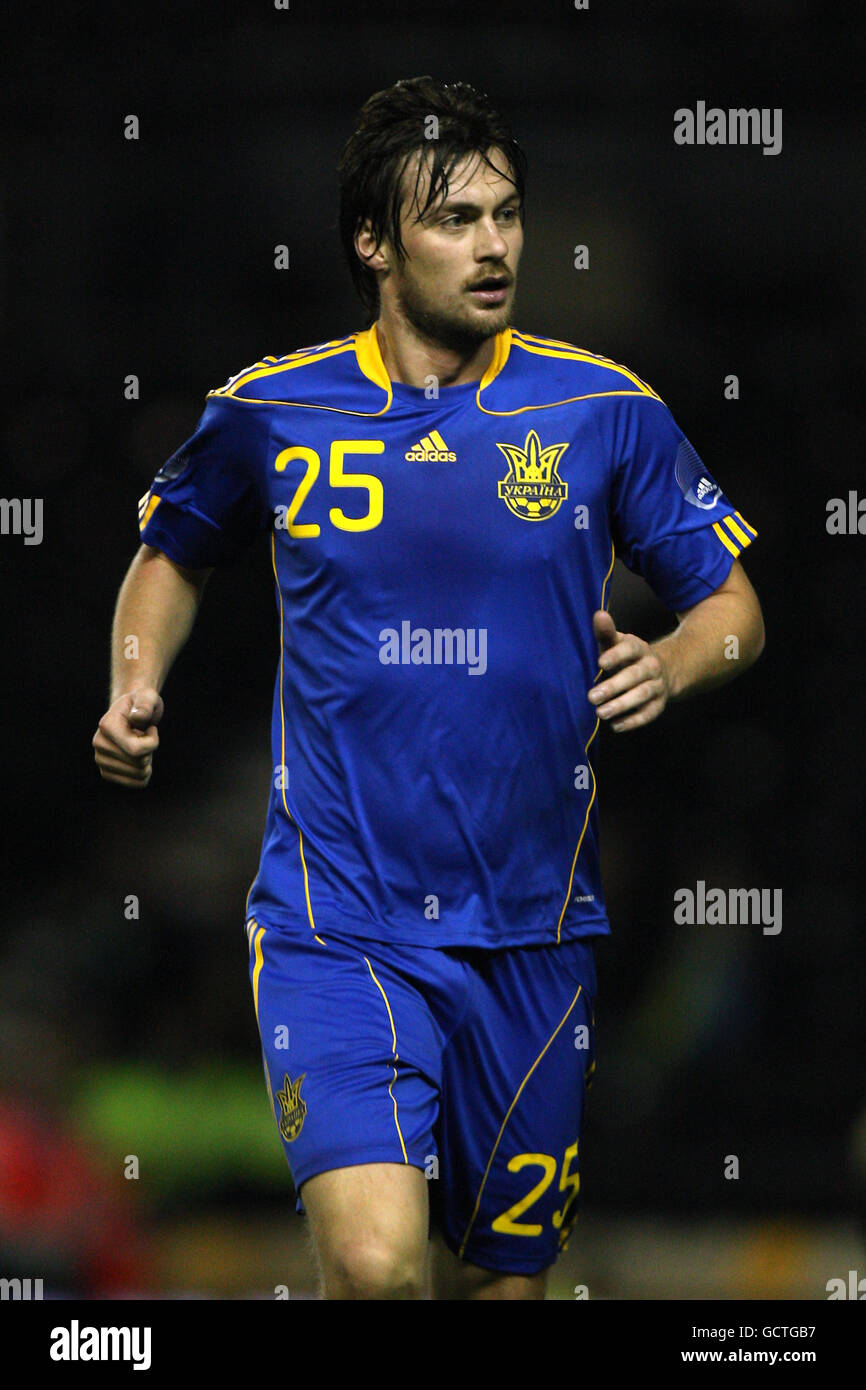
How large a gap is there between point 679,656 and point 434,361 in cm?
A: 74

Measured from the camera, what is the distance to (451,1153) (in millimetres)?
3688

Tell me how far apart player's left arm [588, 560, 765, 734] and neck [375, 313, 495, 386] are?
0.57 meters

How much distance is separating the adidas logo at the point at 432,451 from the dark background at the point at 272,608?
90.6 inches

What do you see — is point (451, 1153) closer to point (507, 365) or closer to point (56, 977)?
point (507, 365)

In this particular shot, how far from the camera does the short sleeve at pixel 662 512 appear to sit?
12.3 ft

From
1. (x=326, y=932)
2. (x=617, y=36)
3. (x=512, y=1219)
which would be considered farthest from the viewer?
(x=617, y=36)

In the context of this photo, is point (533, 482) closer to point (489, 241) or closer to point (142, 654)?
point (489, 241)

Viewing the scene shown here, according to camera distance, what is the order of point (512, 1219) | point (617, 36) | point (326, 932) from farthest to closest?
point (617, 36) < point (512, 1219) < point (326, 932)

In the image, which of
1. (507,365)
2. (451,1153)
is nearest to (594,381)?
(507,365)

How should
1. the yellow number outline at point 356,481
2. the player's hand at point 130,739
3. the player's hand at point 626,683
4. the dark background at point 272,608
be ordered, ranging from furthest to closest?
the dark background at point 272,608 → the yellow number outline at point 356,481 → the player's hand at point 130,739 → the player's hand at point 626,683

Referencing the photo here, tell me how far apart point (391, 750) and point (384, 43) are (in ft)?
9.36

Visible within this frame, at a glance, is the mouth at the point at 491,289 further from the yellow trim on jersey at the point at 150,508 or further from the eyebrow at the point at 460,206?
the yellow trim on jersey at the point at 150,508

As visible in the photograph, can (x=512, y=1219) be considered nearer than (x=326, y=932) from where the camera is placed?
No

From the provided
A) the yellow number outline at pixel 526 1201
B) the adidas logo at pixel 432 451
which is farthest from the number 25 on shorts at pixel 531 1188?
the adidas logo at pixel 432 451
